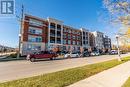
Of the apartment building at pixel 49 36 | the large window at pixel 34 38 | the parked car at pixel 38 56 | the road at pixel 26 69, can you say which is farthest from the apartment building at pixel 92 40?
the road at pixel 26 69

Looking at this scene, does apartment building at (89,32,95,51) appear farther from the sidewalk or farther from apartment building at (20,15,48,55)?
the sidewalk

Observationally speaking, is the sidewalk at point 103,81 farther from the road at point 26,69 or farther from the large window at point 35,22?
the large window at point 35,22

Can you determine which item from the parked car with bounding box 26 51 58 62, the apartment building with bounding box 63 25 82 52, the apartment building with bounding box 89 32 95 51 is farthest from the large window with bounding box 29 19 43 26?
the apartment building with bounding box 89 32 95 51

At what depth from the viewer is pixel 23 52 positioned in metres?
47.6

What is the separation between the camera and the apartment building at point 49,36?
49719 mm

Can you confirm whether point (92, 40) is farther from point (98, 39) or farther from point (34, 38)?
point (34, 38)

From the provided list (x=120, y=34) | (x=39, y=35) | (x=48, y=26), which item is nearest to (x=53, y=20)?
(x=48, y=26)

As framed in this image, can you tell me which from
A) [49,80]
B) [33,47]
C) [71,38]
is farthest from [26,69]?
[71,38]

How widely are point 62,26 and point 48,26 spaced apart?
381 inches

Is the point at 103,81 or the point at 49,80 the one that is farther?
the point at 49,80

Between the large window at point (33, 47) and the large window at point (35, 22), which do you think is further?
the large window at point (35, 22)

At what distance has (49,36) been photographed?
5878 centimetres

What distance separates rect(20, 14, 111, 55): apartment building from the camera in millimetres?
49719

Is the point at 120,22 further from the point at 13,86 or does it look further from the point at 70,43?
the point at 70,43
